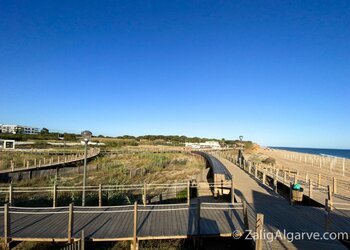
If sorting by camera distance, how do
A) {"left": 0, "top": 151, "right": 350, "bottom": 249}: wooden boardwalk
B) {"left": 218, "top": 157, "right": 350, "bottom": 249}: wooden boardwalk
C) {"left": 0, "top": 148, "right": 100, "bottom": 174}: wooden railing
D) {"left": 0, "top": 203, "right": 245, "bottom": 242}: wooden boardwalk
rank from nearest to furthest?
{"left": 218, "top": 157, "right": 350, "bottom": 249}: wooden boardwalk
{"left": 0, "top": 151, "right": 350, "bottom": 249}: wooden boardwalk
{"left": 0, "top": 203, "right": 245, "bottom": 242}: wooden boardwalk
{"left": 0, "top": 148, "right": 100, "bottom": 174}: wooden railing

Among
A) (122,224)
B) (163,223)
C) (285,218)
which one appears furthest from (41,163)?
(285,218)

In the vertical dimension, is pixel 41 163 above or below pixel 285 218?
below

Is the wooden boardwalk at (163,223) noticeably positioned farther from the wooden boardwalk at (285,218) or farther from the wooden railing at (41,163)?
the wooden railing at (41,163)

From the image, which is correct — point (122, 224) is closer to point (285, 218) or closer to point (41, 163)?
point (285, 218)

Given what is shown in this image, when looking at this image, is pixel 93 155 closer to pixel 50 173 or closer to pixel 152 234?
pixel 50 173

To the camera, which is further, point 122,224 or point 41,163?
point 41,163

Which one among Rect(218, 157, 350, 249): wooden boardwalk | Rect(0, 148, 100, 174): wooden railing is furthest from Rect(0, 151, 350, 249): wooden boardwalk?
Rect(0, 148, 100, 174): wooden railing

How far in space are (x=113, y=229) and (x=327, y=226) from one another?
21.6 ft

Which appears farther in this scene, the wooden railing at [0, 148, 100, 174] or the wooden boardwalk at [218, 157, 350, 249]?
the wooden railing at [0, 148, 100, 174]

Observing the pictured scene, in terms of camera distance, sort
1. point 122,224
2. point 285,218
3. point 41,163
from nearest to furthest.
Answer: point 122,224, point 285,218, point 41,163

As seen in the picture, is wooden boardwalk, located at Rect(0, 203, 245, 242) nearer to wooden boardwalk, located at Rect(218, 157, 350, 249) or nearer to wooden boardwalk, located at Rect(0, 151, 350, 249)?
wooden boardwalk, located at Rect(0, 151, 350, 249)

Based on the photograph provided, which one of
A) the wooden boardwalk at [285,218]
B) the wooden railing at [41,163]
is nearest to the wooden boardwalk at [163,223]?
the wooden boardwalk at [285,218]

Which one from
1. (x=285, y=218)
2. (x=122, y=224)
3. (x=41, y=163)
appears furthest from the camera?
(x=41, y=163)

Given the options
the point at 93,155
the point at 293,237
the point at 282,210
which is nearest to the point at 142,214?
the point at 293,237
